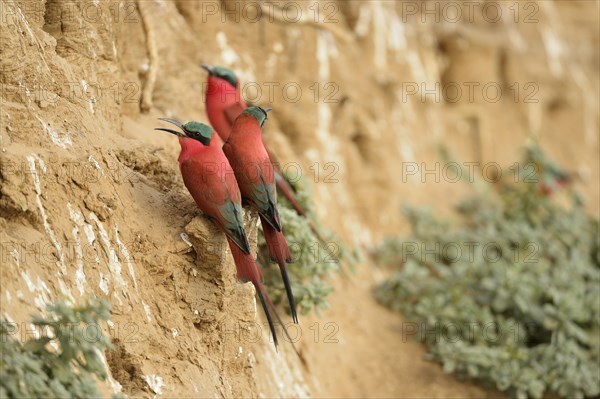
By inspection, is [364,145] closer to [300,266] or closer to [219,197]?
[300,266]

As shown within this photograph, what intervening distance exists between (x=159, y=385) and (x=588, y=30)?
45.7ft

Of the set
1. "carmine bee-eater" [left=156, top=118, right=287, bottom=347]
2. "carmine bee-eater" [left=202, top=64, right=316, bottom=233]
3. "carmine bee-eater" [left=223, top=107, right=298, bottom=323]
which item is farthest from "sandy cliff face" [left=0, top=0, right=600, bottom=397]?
"carmine bee-eater" [left=202, top=64, right=316, bottom=233]

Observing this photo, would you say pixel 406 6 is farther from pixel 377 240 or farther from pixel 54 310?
pixel 54 310

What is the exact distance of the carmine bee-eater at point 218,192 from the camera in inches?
151

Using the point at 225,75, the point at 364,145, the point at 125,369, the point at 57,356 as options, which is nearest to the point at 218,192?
the point at 125,369

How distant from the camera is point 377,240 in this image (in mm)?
8141

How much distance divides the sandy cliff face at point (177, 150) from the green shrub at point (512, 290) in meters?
0.27

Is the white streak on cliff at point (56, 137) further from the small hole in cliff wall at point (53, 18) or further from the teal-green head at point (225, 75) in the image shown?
the teal-green head at point (225, 75)

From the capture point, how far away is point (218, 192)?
3.83 m

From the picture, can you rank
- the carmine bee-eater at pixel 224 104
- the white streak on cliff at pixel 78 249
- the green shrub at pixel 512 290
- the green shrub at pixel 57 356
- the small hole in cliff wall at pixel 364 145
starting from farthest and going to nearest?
the small hole in cliff wall at pixel 364 145 → the green shrub at pixel 512 290 → the carmine bee-eater at pixel 224 104 → the white streak on cliff at pixel 78 249 → the green shrub at pixel 57 356

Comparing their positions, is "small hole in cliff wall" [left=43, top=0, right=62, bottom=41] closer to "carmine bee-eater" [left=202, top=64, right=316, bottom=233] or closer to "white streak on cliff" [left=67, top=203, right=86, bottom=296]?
"white streak on cliff" [left=67, top=203, right=86, bottom=296]

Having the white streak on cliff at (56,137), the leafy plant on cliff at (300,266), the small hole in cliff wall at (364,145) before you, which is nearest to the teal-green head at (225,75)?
the leafy plant on cliff at (300,266)

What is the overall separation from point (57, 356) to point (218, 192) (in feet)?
3.70

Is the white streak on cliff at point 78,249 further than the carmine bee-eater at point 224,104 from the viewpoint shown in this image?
No
